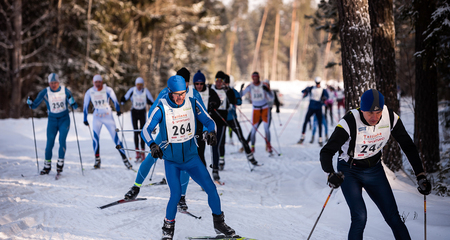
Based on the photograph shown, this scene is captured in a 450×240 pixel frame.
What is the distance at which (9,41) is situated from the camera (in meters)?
16.4

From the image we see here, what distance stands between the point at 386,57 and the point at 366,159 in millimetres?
4733

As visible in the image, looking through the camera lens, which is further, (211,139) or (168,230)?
(211,139)

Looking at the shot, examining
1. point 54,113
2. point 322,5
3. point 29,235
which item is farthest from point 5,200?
point 322,5

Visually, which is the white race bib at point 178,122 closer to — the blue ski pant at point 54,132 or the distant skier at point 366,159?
the distant skier at point 366,159

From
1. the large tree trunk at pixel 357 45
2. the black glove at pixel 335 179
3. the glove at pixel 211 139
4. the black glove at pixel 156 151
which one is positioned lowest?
the black glove at pixel 335 179

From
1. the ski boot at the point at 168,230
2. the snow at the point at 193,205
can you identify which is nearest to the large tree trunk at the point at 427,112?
the snow at the point at 193,205

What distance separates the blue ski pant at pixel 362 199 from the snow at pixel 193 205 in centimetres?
107

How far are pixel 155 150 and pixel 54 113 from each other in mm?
5021

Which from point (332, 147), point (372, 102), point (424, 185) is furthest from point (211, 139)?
point (424, 185)

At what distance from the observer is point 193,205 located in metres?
5.54

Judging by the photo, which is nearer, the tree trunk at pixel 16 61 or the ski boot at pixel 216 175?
the ski boot at pixel 216 175

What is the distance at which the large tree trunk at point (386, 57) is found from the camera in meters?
7.09

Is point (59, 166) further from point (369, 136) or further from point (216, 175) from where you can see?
point (369, 136)

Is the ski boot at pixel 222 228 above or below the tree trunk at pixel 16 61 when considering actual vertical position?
below
